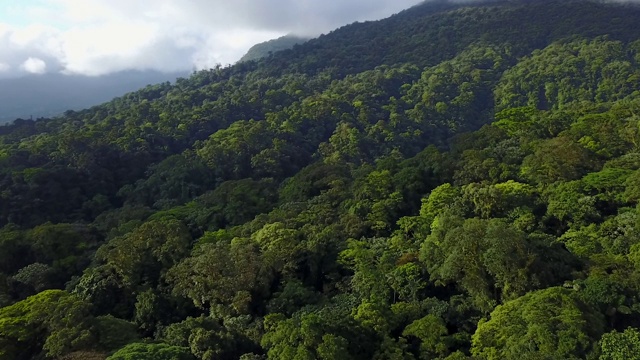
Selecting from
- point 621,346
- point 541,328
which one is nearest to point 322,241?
point 541,328

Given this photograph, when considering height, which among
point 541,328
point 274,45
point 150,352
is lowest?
point 541,328

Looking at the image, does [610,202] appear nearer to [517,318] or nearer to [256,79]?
[517,318]

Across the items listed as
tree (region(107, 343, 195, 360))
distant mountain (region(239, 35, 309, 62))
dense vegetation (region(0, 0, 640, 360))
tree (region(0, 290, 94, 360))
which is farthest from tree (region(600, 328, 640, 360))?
distant mountain (region(239, 35, 309, 62))

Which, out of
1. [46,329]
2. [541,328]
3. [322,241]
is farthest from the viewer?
[322,241]

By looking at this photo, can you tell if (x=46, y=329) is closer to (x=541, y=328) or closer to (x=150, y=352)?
(x=150, y=352)

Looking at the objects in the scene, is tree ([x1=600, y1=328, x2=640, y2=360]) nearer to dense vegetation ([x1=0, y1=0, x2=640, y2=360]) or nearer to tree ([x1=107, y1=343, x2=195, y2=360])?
dense vegetation ([x1=0, y1=0, x2=640, y2=360])

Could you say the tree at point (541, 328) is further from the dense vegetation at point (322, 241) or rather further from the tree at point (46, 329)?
the tree at point (46, 329)

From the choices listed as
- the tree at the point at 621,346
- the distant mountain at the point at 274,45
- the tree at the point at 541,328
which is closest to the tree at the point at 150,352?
the tree at the point at 541,328

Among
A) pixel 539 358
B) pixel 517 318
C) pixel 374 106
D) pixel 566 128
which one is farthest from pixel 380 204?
pixel 374 106
